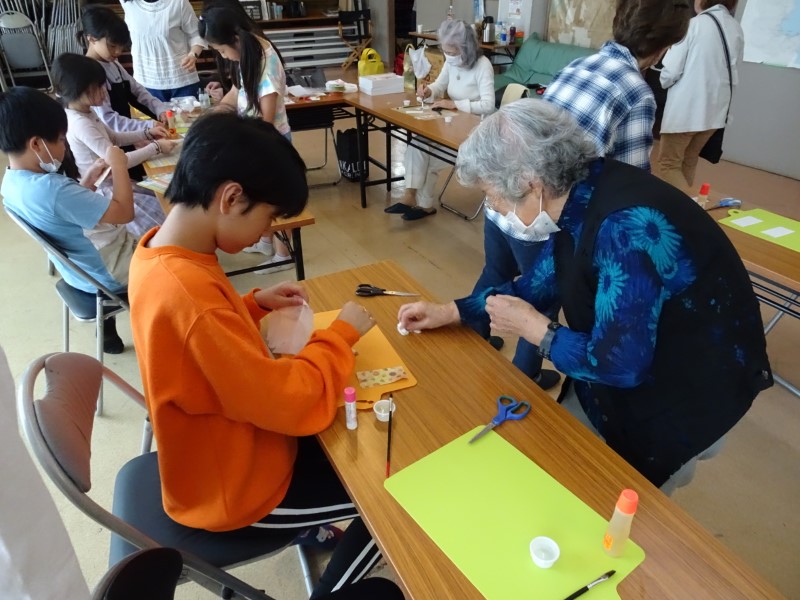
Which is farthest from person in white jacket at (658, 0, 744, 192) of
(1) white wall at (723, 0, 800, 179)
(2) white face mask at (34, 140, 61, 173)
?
(2) white face mask at (34, 140, 61, 173)

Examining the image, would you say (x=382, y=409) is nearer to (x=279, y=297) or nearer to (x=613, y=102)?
(x=279, y=297)

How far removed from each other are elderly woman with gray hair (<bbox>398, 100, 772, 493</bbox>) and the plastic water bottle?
0.98 ft

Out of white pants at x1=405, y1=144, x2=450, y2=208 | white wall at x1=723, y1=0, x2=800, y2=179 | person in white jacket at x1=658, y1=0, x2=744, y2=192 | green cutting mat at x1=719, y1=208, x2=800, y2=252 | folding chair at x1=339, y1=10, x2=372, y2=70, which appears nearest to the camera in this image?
green cutting mat at x1=719, y1=208, x2=800, y2=252

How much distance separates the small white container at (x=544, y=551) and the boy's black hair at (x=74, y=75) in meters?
2.56

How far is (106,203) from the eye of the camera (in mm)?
1904

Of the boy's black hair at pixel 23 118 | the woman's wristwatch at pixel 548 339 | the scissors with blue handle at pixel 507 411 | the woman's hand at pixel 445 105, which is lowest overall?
the scissors with blue handle at pixel 507 411

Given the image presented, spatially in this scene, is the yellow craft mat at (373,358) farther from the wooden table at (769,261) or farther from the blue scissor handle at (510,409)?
the wooden table at (769,261)

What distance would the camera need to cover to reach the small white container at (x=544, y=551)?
0.80 metres

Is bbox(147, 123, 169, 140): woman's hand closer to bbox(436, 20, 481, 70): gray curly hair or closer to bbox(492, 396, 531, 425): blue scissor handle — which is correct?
bbox(436, 20, 481, 70): gray curly hair

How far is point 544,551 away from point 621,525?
0.39 ft

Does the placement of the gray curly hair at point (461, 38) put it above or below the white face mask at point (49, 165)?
above

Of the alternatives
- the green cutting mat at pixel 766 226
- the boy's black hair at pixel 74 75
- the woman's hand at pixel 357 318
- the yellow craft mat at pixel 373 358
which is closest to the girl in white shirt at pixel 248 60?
the boy's black hair at pixel 74 75

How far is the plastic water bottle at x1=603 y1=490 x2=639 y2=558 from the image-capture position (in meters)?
0.78

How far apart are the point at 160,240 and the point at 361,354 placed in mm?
514
